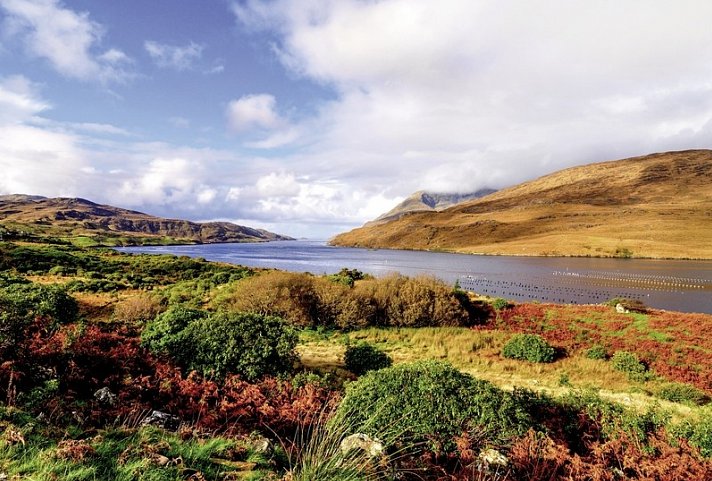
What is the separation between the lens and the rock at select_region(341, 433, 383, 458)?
5.43 metres

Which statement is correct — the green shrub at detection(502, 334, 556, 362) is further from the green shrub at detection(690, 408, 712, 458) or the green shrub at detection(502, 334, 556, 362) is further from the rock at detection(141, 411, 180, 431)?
the rock at detection(141, 411, 180, 431)

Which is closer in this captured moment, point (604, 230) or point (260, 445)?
point (260, 445)

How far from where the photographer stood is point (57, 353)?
884 centimetres

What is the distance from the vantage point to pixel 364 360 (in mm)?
14375

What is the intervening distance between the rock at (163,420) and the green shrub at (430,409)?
2.96 metres

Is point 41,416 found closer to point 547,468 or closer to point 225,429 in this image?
point 225,429

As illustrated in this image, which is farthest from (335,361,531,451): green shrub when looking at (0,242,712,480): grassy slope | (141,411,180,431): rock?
(141,411,180,431): rock

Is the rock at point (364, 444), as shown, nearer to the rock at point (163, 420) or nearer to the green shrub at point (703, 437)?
the rock at point (163, 420)

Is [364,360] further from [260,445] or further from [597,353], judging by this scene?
[597,353]

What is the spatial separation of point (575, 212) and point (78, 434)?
8158 inches

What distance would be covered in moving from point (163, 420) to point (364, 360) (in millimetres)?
8579

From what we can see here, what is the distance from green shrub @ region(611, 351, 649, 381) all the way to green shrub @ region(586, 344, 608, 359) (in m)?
0.64

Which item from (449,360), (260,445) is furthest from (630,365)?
(260,445)

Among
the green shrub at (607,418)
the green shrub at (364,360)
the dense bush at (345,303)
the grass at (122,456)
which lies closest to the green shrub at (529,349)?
the dense bush at (345,303)
